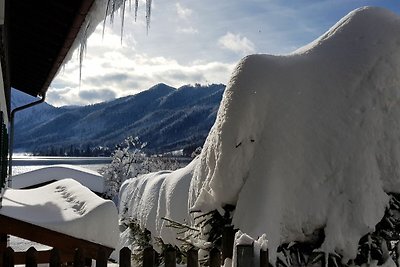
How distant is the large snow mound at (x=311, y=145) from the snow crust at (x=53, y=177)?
20917 millimetres

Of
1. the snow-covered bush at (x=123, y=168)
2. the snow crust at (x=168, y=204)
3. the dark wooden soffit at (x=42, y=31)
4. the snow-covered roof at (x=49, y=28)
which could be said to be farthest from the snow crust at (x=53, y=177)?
the snow-covered roof at (x=49, y=28)

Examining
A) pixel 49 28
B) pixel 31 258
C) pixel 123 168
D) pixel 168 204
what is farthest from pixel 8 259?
pixel 123 168

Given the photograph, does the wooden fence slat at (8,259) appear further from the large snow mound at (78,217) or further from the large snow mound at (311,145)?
the large snow mound at (311,145)

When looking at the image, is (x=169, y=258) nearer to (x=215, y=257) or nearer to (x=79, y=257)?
(x=215, y=257)

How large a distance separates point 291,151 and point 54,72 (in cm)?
396

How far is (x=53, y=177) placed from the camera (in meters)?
25.5

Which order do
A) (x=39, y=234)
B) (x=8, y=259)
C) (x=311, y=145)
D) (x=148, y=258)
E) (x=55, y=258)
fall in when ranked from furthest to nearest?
(x=39, y=234)
(x=311, y=145)
(x=8, y=259)
(x=55, y=258)
(x=148, y=258)

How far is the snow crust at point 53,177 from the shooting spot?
24.5 metres

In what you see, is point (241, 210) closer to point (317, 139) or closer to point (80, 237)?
point (317, 139)

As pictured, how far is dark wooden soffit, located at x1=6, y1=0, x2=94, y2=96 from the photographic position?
3.75 meters

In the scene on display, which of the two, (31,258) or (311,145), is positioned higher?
(311,145)

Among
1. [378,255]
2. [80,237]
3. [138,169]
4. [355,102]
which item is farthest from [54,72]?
[138,169]

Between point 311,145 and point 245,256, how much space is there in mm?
1480

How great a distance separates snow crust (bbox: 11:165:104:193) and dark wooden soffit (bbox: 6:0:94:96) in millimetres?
16705
